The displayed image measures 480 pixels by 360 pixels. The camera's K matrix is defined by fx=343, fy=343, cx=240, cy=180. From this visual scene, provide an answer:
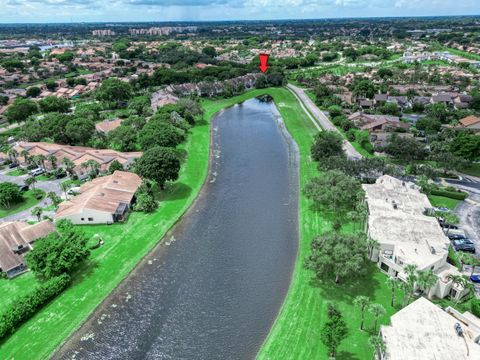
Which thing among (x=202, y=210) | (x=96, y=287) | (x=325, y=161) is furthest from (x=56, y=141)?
(x=325, y=161)

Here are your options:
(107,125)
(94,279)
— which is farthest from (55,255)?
(107,125)

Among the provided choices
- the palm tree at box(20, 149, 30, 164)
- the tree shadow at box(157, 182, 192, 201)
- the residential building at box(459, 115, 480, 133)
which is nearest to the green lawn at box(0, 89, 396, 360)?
the tree shadow at box(157, 182, 192, 201)

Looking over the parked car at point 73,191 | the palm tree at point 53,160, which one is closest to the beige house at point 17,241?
the parked car at point 73,191

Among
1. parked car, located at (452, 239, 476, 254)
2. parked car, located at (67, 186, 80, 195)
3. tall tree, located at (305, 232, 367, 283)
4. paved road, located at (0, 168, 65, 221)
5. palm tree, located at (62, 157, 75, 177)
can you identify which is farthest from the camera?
palm tree, located at (62, 157, 75, 177)

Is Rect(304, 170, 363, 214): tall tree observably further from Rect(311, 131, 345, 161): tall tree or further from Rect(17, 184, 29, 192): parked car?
Rect(17, 184, 29, 192): parked car

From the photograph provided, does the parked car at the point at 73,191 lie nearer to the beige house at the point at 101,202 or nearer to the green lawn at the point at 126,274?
the beige house at the point at 101,202

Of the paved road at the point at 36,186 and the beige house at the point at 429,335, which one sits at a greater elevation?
the beige house at the point at 429,335

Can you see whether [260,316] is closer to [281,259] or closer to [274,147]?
[281,259]
